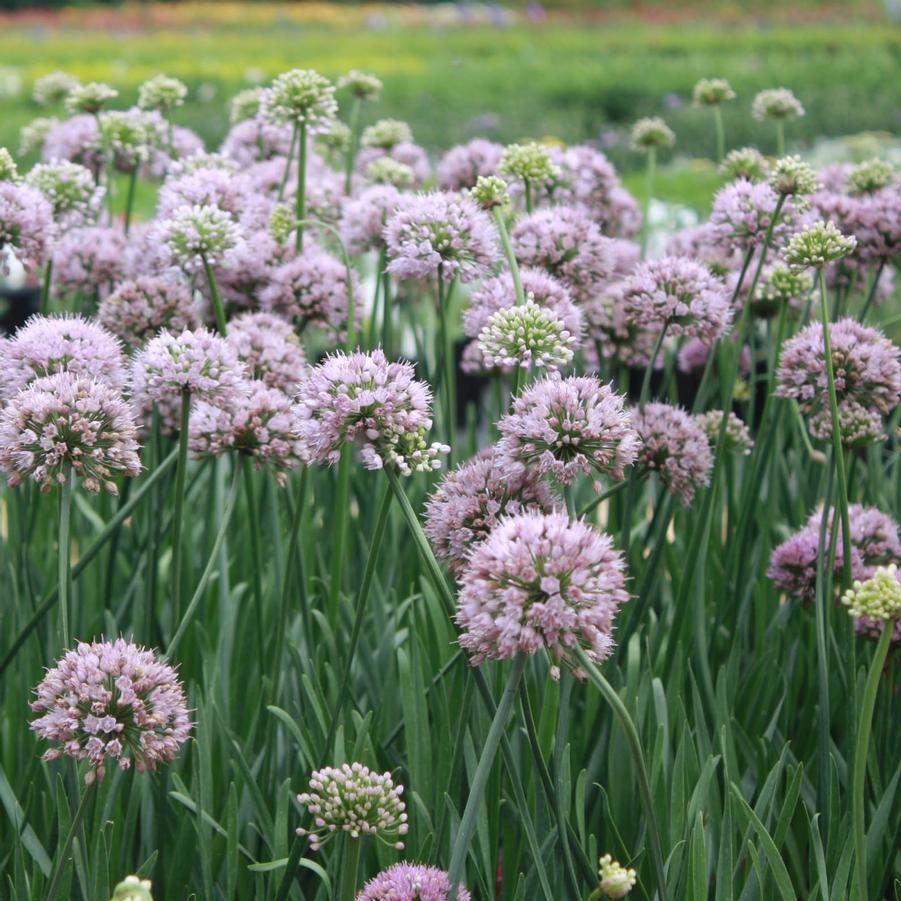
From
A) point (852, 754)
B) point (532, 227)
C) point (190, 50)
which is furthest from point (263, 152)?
point (190, 50)

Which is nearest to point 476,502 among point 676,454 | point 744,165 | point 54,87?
point 676,454

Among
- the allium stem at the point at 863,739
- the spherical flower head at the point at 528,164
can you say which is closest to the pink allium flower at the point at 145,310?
the spherical flower head at the point at 528,164

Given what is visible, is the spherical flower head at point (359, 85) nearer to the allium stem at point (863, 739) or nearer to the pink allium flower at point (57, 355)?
the pink allium flower at point (57, 355)

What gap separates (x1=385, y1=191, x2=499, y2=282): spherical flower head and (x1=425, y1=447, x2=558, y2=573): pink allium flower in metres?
0.50

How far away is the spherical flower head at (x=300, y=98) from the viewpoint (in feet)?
7.36

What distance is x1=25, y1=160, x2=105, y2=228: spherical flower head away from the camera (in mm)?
2281

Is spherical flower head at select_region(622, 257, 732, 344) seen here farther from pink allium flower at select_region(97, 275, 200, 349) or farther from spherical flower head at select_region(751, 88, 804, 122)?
spherical flower head at select_region(751, 88, 804, 122)

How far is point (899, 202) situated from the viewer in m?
2.19

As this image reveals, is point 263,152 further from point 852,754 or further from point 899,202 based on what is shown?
point 852,754

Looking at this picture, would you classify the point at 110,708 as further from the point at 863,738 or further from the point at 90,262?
Result: the point at 90,262

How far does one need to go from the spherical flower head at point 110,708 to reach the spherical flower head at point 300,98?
4.21ft

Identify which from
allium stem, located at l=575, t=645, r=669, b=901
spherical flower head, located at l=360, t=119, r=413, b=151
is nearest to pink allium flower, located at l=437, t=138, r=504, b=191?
spherical flower head, located at l=360, t=119, r=413, b=151

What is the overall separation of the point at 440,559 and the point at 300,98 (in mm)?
1140

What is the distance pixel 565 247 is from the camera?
2.04 m
